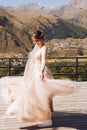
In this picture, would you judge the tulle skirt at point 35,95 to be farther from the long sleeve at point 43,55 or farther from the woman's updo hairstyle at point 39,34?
the woman's updo hairstyle at point 39,34

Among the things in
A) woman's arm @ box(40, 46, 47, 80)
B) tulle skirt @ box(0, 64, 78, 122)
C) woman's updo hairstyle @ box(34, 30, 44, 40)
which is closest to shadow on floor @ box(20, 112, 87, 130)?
tulle skirt @ box(0, 64, 78, 122)

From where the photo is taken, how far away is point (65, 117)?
662 cm

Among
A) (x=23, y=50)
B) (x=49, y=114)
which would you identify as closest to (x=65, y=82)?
(x=49, y=114)

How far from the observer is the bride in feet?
17.7

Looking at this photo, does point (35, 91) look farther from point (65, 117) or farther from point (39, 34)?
point (65, 117)

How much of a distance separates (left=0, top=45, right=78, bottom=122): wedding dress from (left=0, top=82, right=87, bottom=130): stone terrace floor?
38 cm

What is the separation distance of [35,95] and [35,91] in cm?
6

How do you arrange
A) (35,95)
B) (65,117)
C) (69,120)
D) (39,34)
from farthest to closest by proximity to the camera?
(65,117) < (69,120) < (39,34) < (35,95)

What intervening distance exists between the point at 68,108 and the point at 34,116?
2.33 m

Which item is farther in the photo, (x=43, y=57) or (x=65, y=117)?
(x=65, y=117)

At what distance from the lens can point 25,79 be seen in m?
5.48

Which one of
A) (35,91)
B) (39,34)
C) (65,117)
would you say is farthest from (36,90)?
(65,117)

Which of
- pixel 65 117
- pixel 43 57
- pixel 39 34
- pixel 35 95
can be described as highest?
pixel 39 34

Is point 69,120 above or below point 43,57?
below
